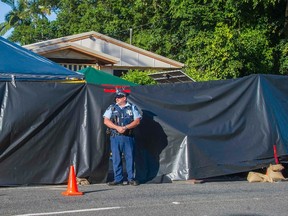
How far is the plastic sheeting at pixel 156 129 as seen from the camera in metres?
9.52

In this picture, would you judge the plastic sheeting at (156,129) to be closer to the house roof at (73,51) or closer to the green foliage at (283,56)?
the house roof at (73,51)

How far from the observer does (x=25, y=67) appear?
11.3 m

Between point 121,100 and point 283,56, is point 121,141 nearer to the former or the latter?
point 121,100

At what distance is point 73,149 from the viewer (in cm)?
985

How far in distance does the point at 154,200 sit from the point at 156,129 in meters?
2.41

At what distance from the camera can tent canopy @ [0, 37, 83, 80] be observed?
10820 mm

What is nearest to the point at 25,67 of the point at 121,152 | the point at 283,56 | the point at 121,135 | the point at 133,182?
the point at 121,135

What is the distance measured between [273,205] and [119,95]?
340cm

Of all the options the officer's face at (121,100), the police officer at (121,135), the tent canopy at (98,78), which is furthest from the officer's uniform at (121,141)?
the tent canopy at (98,78)

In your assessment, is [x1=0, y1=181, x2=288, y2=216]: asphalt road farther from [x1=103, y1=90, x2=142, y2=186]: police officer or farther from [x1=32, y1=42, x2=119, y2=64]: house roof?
[x1=32, y1=42, x2=119, y2=64]: house roof

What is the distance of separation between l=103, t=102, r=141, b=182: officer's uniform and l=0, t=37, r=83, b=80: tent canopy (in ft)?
7.04

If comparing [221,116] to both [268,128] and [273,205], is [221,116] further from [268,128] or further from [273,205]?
[273,205]

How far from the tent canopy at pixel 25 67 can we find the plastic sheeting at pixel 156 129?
1.15 meters

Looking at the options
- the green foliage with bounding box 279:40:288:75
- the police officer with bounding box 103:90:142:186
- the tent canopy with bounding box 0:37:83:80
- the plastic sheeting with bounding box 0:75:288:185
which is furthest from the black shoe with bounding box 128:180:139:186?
the green foliage with bounding box 279:40:288:75
